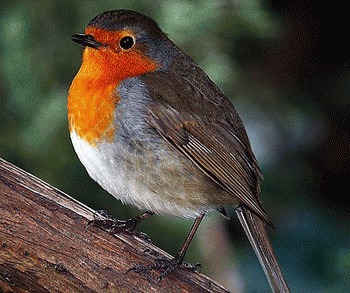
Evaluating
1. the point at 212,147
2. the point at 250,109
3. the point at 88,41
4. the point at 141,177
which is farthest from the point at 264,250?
the point at 250,109

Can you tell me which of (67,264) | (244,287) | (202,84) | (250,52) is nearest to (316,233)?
(244,287)

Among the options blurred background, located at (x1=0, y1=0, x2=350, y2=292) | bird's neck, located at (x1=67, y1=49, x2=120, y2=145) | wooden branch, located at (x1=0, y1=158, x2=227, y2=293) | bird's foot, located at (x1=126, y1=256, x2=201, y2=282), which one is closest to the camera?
wooden branch, located at (x1=0, y1=158, x2=227, y2=293)

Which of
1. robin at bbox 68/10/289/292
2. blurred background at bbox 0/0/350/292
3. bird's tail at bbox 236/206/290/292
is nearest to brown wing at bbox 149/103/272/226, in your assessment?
robin at bbox 68/10/289/292

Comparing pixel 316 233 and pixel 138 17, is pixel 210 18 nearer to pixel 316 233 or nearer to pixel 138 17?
pixel 138 17

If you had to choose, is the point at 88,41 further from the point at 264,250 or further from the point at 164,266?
the point at 264,250

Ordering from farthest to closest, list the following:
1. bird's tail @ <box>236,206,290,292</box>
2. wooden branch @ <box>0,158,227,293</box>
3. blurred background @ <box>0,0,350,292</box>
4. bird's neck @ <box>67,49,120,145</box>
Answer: blurred background @ <box>0,0,350,292</box> → bird's tail @ <box>236,206,290,292</box> → bird's neck @ <box>67,49,120,145</box> → wooden branch @ <box>0,158,227,293</box>

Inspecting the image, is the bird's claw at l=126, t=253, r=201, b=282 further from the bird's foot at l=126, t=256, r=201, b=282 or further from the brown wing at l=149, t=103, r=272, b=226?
the brown wing at l=149, t=103, r=272, b=226

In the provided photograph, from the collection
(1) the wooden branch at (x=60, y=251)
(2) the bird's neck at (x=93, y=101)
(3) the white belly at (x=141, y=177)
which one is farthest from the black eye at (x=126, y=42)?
(1) the wooden branch at (x=60, y=251)
